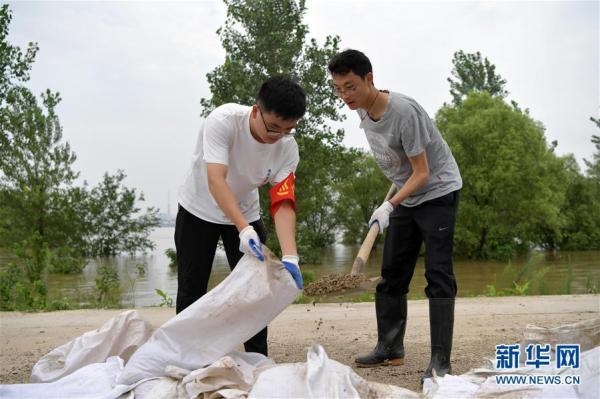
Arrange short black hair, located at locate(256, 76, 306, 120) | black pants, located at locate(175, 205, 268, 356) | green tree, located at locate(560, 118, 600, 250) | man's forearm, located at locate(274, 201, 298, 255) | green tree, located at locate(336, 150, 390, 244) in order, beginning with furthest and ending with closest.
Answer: green tree, located at locate(336, 150, 390, 244)
green tree, located at locate(560, 118, 600, 250)
black pants, located at locate(175, 205, 268, 356)
man's forearm, located at locate(274, 201, 298, 255)
short black hair, located at locate(256, 76, 306, 120)

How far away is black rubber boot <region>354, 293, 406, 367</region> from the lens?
339cm

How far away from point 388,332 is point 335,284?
2.22 ft

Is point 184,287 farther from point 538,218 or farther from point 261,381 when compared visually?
point 538,218

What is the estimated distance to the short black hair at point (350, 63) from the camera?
2.83m

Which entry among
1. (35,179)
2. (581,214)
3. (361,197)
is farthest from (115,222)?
(581,214)

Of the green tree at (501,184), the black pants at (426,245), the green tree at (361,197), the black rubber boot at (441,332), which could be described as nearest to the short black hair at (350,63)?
the black pants at (426,245)

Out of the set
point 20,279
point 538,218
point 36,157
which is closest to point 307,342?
point 20,279

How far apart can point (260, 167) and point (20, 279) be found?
23.0 ft

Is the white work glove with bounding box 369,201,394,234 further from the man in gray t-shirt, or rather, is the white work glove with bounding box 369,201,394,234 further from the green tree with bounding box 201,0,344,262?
the green tree with bounding box 201,0,344,262

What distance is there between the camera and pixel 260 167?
287cm

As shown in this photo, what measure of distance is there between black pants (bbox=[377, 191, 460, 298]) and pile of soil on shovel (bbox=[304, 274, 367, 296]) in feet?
1.19

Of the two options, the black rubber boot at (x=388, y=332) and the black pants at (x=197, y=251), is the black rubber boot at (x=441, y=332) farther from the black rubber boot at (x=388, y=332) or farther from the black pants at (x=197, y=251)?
the black pants at (x=197, y=251)

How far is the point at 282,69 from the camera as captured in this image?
14.0 m

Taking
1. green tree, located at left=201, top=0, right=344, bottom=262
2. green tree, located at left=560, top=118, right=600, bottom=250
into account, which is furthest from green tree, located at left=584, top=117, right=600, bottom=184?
green tree, located at left=201, top=0, right=344, bottom=262
